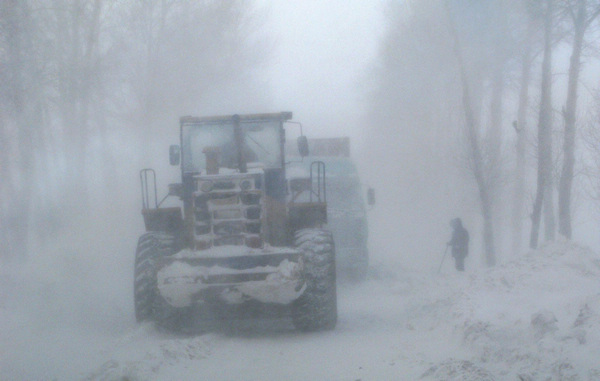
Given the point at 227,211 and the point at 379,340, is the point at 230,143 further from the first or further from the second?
the point at 379,340

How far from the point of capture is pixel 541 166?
19984 mm

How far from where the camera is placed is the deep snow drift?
7.10 metres

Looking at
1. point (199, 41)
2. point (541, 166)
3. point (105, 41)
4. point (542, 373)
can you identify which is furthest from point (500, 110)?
point (542, 373)

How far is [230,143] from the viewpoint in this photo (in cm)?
1117

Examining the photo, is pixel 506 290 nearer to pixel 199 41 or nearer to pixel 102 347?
pixel 102 347

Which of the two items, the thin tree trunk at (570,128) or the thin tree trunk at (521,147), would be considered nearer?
the thin tree trunk at (570,128)

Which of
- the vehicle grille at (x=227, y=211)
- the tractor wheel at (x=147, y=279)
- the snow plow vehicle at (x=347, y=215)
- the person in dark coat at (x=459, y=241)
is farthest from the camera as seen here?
the person in dark coat at (x=459, y=241)

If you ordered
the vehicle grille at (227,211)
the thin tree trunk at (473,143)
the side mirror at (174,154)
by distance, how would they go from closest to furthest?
the vehicle grille at (227,211), the side mirror at (174,154), the thin tree trunk at (473,143)

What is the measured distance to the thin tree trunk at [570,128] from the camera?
61.7 feet

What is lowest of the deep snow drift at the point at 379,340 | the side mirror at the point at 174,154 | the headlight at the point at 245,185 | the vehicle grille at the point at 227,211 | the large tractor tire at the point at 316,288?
the deep snow drift at the point at 379,340

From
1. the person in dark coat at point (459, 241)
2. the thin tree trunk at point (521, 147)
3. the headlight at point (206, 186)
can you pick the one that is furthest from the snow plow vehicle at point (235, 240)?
the thin tree trunk at point (521, 147)

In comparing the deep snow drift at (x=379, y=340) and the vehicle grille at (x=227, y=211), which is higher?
the vehicle grille at (x=227, y=211)

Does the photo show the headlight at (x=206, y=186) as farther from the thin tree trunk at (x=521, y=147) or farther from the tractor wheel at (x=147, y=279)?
the thin tree trunk at (x=521, y=147)

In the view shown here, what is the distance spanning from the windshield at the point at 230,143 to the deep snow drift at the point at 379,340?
2.54 meters
